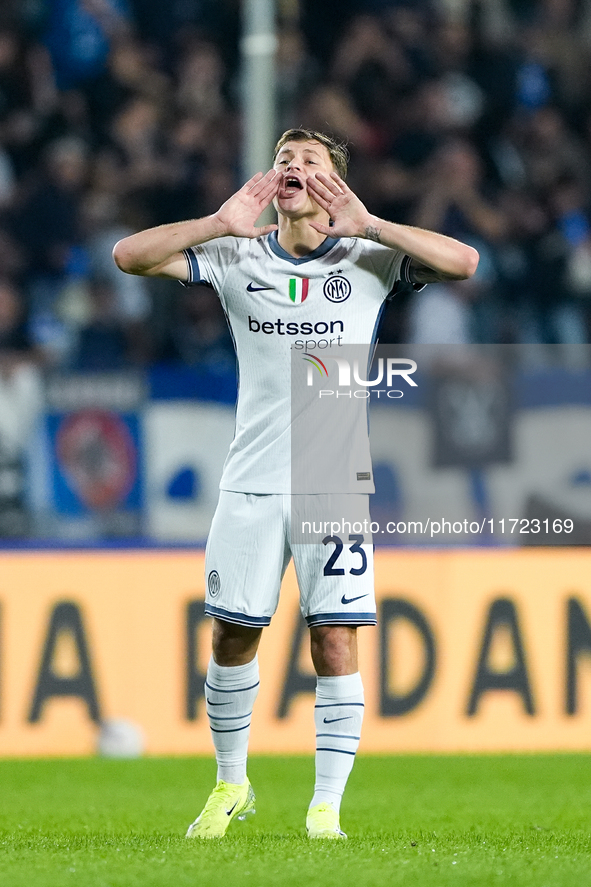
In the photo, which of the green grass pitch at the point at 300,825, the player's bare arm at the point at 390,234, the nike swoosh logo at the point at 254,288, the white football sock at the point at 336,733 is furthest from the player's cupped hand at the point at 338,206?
the green grass pitch at the point at 300,825

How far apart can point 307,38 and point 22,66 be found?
7.35 ft

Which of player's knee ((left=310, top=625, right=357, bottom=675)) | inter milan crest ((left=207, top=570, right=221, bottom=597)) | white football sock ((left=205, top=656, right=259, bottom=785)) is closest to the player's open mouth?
inter milan crest ((left=207, top=570, right=221, bottom=597))

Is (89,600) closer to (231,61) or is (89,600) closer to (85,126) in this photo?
(85,126)

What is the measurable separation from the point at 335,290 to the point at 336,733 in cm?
136

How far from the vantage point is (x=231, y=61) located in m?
12.1

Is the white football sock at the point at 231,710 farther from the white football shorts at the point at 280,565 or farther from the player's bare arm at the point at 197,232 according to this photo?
Answer: the player's bare arm at the point at 197,232

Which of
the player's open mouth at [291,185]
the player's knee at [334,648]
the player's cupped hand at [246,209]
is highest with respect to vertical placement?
the player's open mouth at [291,185]

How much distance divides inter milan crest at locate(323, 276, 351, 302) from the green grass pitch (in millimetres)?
1636

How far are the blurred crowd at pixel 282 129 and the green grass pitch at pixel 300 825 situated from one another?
3.07 metres

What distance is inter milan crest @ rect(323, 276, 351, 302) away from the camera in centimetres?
488

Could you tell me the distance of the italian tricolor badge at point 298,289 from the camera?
4.86 m

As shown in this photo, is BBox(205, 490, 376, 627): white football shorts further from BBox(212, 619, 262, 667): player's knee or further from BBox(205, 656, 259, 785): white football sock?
BBox(205, 656, 259, 785): white football sock

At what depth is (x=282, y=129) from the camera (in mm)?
9547

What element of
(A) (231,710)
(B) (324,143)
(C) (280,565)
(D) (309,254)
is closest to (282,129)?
(B) (324,143)
